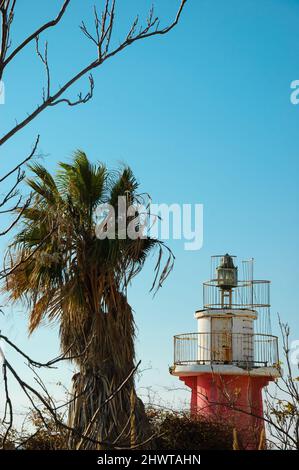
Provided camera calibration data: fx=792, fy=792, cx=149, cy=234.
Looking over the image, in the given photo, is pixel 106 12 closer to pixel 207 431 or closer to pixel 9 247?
pixel 9 247

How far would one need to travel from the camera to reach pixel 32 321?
12734mm

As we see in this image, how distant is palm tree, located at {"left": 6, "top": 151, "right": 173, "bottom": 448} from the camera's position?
1230 cm

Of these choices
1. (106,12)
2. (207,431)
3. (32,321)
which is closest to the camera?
(106,12)

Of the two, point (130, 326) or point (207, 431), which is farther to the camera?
point (207, 431)

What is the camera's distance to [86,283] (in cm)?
1287

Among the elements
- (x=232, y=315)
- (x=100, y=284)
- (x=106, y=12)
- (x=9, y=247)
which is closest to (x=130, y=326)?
(x=100, y=284)

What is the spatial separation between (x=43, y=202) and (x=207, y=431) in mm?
5310

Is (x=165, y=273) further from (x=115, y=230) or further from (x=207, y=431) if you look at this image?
(x=207, y=431)

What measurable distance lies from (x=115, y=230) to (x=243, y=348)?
→ 262 inches

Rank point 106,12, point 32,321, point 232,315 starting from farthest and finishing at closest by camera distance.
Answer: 1. point 232,315
2. point 32,321
3. point 106,12

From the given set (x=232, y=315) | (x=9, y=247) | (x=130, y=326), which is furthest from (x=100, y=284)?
(x=232, y=315)

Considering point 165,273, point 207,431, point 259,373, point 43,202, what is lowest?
point 207,431

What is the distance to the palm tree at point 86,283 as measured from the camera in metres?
12.3

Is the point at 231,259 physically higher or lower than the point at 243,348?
higher
